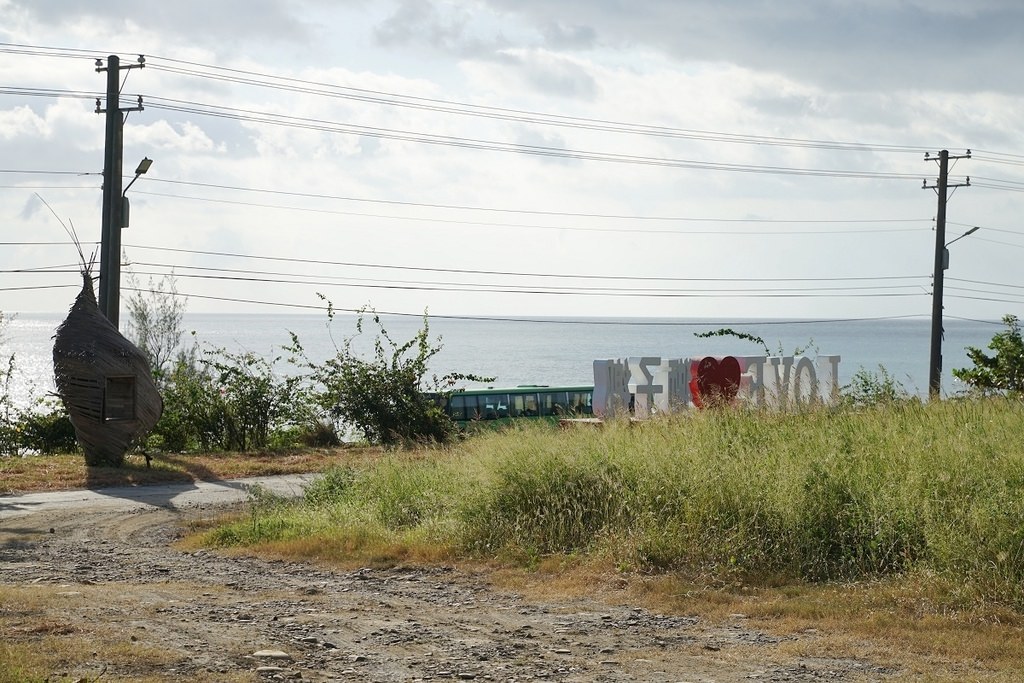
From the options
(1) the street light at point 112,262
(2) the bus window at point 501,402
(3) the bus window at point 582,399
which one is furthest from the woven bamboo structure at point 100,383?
(3) the bus window at point 582,399

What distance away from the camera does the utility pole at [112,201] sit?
24.1 metres

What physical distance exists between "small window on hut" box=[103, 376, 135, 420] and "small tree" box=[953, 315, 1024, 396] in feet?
58.8

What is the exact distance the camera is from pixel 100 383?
68.8ft

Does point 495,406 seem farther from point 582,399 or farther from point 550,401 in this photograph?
point 582,399

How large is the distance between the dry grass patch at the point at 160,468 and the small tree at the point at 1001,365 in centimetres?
1417

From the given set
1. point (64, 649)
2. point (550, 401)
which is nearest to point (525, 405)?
point (550, 401)

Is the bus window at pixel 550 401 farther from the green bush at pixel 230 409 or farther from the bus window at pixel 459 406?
the green bush at pixel 230 409

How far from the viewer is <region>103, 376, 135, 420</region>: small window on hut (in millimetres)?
21422

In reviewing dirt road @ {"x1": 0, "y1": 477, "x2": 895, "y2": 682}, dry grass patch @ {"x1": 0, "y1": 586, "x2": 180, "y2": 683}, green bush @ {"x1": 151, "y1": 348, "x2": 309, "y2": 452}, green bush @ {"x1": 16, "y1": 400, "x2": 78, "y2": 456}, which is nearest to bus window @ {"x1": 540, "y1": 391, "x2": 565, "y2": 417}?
green bush @ {"x1": 151, "y1": 348, "x2": 309, "y2": 452}

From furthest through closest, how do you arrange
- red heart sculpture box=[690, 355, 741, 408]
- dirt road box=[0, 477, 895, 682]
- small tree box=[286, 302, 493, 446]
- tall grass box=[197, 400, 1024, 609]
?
small tree box=[286, 302, 493, 446] < red heart sculpture box=[690, 355, 741, 408] < tall grass box=[197, 400, 1024, 609] < dirt road box=[0, 477, 895, 682]

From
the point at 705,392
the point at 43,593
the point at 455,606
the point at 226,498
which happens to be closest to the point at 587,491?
the point at 455,606

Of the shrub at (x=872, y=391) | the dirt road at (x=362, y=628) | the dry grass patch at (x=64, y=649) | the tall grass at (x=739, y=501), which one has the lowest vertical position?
the dirt road at (x=362, y=628)

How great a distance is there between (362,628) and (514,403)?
83.0 ft

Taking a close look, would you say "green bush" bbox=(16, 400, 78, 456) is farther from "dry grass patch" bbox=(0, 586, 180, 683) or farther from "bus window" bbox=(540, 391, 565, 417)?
"dry grass patch" bbox=(0, 586, 180, 683)
